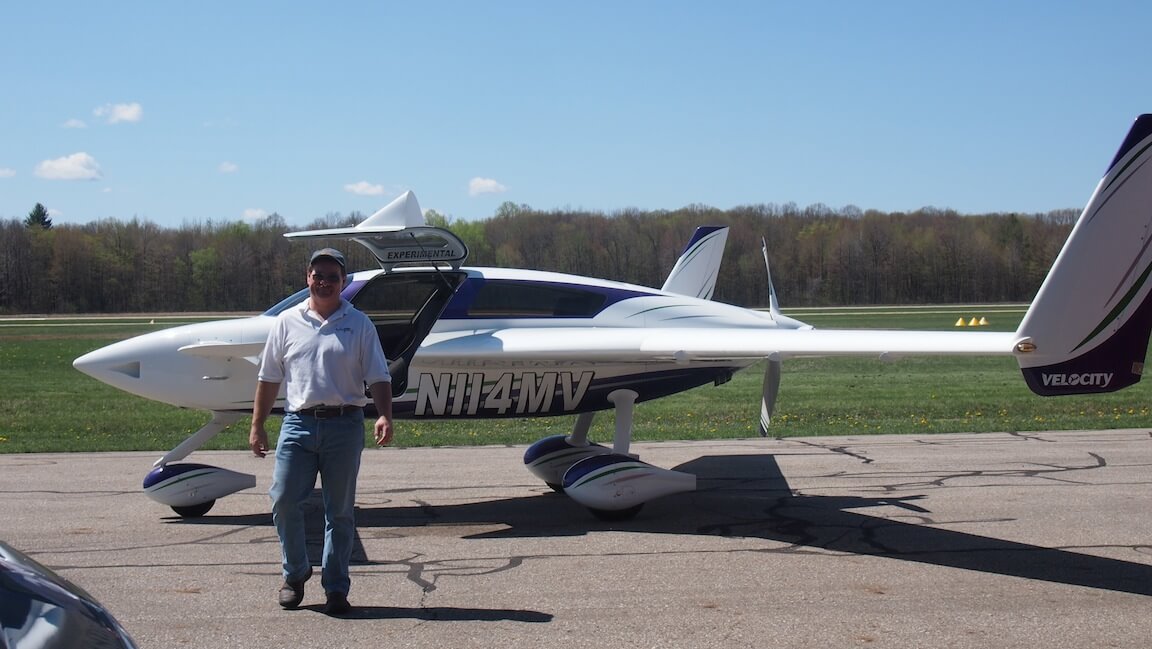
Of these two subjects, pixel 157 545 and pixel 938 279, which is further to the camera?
pixel 938 279

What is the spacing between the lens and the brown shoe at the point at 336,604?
611cm

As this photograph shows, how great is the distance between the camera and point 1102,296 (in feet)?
25.6

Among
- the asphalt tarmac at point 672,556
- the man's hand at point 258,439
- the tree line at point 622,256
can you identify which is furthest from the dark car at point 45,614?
the tree line at point 622,256

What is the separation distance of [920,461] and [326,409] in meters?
8.18

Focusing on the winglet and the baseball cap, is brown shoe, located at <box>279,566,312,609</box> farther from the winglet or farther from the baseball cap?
the winglet

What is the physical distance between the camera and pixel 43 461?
42.8 ft

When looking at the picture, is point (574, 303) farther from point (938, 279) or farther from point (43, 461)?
point (938, 279)

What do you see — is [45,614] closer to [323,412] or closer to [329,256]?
[323,412]

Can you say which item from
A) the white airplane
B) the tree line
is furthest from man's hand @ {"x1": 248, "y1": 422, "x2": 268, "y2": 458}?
the tree line

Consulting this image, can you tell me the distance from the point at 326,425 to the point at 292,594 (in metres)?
1.02

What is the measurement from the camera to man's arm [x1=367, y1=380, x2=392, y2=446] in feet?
20.2

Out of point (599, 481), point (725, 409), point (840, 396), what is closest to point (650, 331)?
point (599, 481)

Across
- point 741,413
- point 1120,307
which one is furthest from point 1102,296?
point 741,413

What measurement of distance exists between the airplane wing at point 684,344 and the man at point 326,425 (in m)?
3.06
